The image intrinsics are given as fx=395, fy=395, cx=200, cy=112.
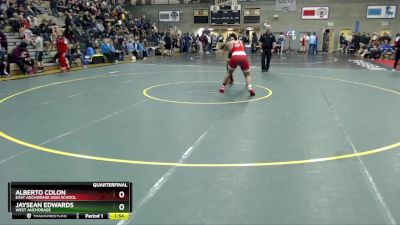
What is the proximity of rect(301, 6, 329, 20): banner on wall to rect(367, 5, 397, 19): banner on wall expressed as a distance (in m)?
3.15

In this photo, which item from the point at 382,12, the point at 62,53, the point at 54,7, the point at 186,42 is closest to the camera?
the point at 62,53

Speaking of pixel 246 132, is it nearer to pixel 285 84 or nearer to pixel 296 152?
pixel 296 152

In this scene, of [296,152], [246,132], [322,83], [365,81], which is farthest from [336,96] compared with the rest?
[296,152]

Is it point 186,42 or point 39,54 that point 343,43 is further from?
point 39,54

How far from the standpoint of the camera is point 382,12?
29.9 m

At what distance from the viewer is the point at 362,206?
374 cm

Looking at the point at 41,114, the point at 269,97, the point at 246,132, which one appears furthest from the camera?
the point at 269,97

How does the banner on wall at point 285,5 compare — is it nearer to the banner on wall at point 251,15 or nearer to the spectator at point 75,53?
the banner on wall at point 251,15

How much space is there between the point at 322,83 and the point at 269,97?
3319 millimetres

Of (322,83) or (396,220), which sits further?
(322,83)

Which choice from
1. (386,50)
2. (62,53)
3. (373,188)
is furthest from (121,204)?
(386,50)

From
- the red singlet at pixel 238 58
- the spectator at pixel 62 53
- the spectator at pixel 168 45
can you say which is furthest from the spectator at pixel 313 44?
the red singlet at pixel 238 58
